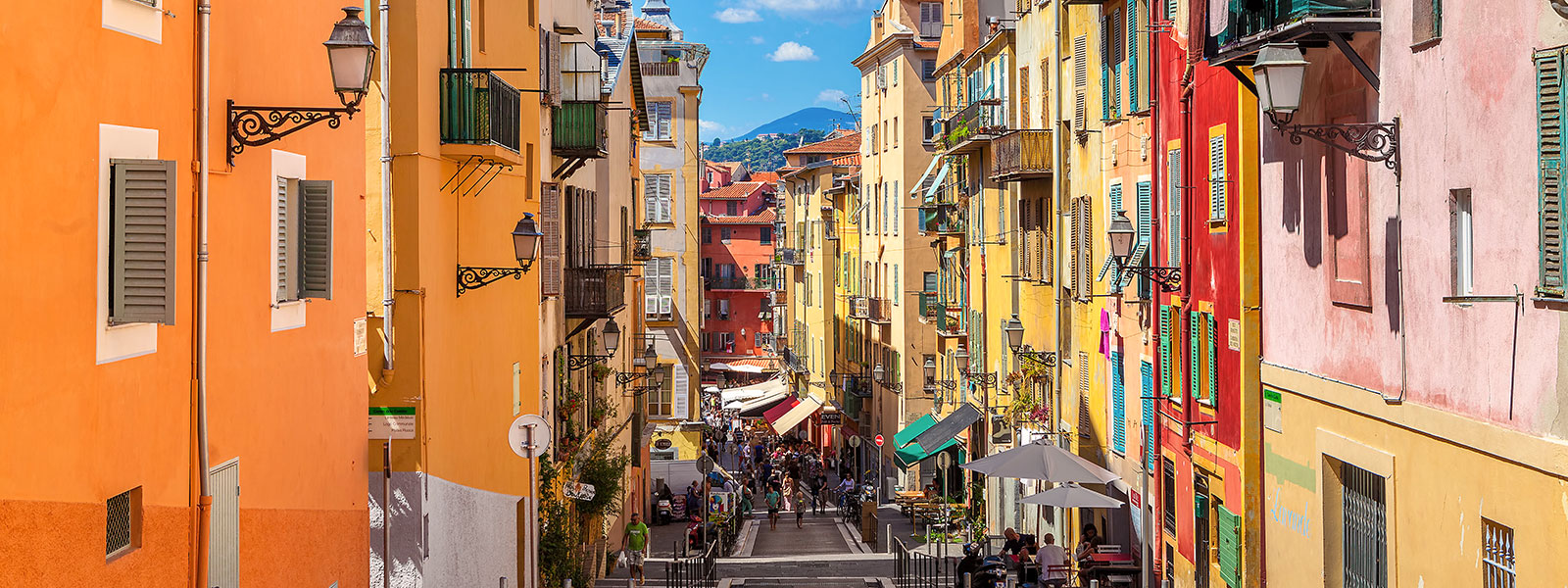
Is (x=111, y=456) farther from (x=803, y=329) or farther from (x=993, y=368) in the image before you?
(x=803, y=329)

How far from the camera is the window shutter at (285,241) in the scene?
12.1 m

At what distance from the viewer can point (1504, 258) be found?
10.4m

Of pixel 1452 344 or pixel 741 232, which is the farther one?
pixel 741 232

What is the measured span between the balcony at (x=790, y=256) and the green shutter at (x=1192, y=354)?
202 ft

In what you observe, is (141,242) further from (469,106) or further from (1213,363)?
(1213,363)

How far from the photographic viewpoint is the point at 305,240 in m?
12.6

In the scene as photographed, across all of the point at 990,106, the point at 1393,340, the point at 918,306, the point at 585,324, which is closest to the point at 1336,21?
the point at 1393,340

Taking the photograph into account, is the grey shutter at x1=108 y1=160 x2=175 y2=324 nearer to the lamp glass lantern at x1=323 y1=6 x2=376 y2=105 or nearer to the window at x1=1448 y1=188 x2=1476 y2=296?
the lamp glass lantern at x1=323 y1=6 x2=376 y2=105

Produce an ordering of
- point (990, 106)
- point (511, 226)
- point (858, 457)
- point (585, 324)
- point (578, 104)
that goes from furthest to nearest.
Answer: point (858, 457), point (990, 106), point (585, 324), point (578, 104), point (511, 226)

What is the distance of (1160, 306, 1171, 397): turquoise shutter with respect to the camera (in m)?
22.2

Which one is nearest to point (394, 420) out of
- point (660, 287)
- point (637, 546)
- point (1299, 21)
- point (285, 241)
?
point (285, 241)

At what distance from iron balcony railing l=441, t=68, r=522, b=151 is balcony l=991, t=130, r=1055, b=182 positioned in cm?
1532

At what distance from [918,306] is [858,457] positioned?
576 inches

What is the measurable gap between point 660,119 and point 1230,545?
40.7m
